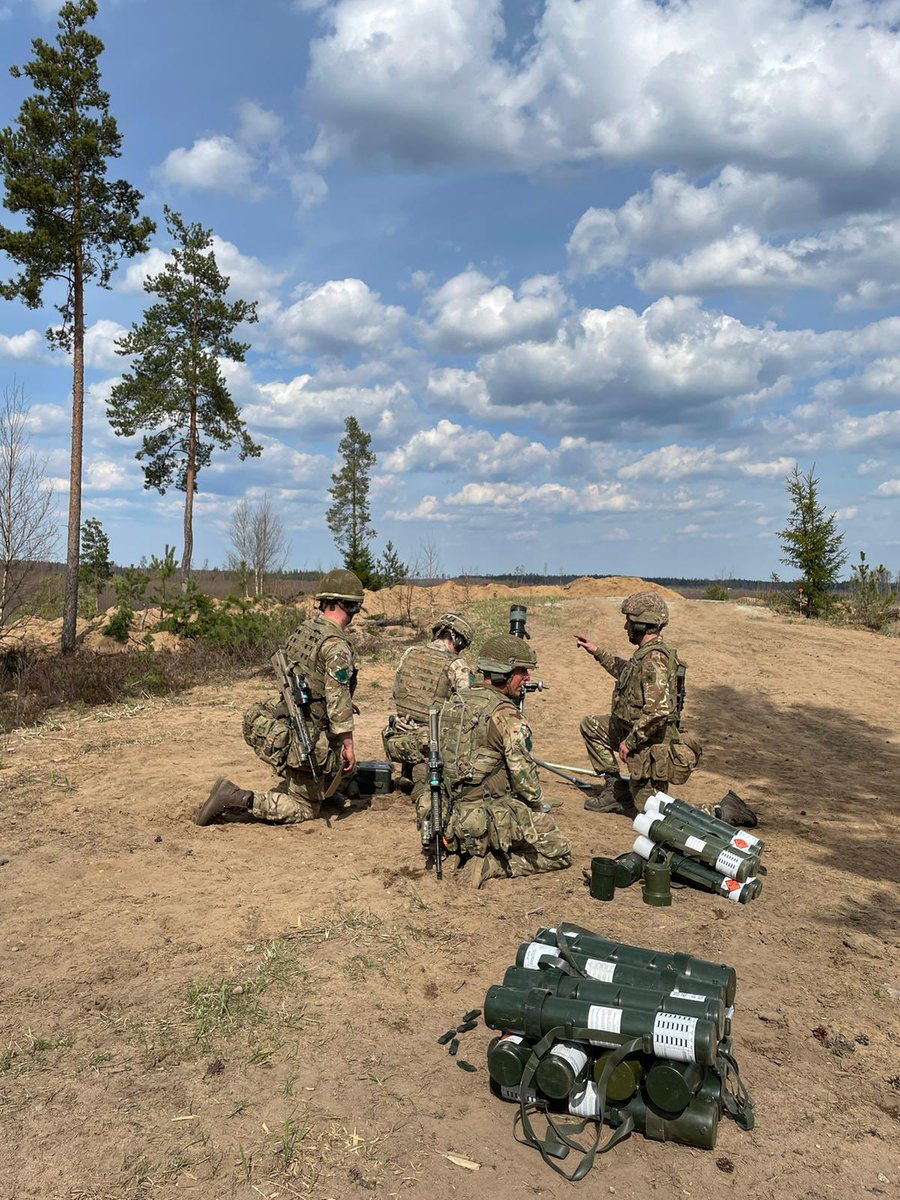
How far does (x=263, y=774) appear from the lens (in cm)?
852

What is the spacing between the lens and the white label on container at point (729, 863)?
5.61 metres

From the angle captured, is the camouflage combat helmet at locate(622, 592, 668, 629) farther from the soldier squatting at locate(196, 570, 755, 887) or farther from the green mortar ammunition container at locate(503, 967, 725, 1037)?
the green mortar ammunition container at locate(503, 967, 725, 1037)

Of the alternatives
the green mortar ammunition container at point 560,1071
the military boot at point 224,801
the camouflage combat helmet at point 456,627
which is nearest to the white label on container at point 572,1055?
the green mortar ammunition container at point 560,1071

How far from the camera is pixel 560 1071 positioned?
3.28 metres

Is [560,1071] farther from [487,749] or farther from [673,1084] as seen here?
[487,749]

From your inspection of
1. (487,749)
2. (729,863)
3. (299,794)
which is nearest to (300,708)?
(299,794)

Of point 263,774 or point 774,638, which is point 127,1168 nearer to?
point 263,774

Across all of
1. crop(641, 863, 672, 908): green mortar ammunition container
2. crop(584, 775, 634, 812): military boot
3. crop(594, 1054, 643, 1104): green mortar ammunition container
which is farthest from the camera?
crop(584, 775, 634, 812): military boot

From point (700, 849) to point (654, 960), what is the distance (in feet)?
6.70

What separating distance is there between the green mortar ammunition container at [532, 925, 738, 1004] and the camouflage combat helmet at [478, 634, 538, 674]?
7.17ft

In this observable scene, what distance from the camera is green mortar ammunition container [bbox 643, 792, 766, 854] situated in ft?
19.2

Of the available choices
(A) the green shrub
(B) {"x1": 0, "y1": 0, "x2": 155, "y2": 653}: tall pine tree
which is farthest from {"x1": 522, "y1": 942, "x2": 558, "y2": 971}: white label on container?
(A) the green shrub

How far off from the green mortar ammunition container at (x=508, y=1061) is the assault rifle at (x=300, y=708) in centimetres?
371

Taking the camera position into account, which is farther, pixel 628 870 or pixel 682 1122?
pixel 628 870
